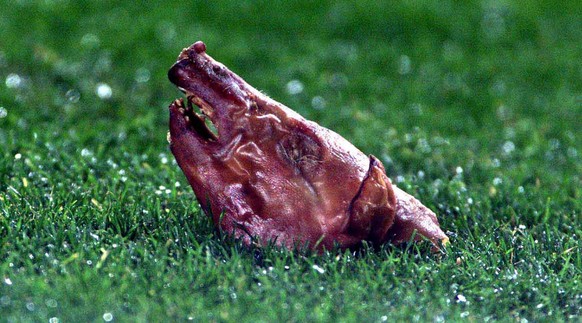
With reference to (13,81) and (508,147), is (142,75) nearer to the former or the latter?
(13,81)

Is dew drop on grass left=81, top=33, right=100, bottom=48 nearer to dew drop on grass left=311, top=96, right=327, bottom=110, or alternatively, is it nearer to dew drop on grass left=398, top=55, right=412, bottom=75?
dew drop on grass left=311, top=96, right=327, bottom=110

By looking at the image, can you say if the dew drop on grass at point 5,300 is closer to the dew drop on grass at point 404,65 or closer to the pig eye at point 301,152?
the pig eye at point 301,152

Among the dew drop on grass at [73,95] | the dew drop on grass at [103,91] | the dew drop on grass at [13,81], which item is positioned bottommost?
the dew drop on grass at [73,95]

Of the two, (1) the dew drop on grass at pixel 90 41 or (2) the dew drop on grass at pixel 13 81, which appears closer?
(2) the dew drop on grass at pixel 13 81

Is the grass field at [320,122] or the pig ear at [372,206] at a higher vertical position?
the pig ear at [372,206]

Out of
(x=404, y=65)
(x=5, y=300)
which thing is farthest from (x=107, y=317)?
(x=404, y=65)

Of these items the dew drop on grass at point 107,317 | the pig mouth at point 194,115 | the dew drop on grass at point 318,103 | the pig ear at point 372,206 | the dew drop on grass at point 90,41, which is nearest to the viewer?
the dew drop on grass at point 107,317

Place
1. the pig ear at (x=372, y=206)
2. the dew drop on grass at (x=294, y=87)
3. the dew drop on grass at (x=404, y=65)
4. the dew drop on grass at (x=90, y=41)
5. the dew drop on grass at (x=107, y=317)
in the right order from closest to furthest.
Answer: the dew drop on grass at (x=107, y=317) < the pig ear at (x=372, y=206) < the dew drop on grass at (x=294, y=87) < the dew drop on grass at (x=90, y=41) < the dew drop on grass at (x=404, y=65)

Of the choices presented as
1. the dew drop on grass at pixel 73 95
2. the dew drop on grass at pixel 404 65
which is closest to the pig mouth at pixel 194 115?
the dew drop on grass at pixel 73 95

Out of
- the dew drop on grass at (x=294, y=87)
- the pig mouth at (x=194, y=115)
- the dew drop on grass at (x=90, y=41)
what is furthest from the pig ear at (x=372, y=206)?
the dew drop on grass at (x=90, y=41)
